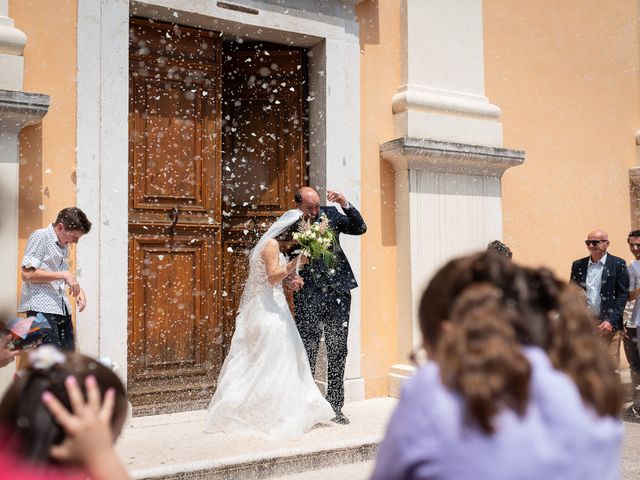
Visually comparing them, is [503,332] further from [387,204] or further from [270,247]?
[387,204]

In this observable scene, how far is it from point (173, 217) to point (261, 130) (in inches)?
52.5

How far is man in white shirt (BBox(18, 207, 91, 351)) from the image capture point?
5.04m

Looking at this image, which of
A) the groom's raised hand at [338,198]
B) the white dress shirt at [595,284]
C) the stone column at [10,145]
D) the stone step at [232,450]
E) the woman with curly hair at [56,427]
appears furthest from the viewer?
the white dress shirt at [595,284]

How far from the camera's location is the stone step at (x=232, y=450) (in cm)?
474

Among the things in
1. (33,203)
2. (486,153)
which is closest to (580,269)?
(486,153)

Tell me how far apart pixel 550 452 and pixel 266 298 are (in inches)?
189

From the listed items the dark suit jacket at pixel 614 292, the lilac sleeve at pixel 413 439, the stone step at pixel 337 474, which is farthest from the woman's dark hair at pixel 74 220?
the dark suit jacket at pixel 614 292

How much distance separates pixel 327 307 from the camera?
616 centimetres

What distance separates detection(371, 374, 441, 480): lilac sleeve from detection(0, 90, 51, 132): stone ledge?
467 cm

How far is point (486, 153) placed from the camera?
7504 mm

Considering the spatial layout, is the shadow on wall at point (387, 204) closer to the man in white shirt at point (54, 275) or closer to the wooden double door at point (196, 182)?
the wooden double door at point (196, 182)

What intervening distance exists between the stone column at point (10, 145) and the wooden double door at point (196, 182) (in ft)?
3.62

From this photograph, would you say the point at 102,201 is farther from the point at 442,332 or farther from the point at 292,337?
the point at 442,332

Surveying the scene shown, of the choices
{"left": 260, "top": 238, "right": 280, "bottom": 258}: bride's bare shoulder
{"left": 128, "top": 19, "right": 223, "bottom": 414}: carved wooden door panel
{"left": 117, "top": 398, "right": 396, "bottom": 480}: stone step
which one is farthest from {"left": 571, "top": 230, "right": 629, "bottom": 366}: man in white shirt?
{"left": 128, "top": 19, "right": 223, "bottom": 414}: carved wooden door panel
